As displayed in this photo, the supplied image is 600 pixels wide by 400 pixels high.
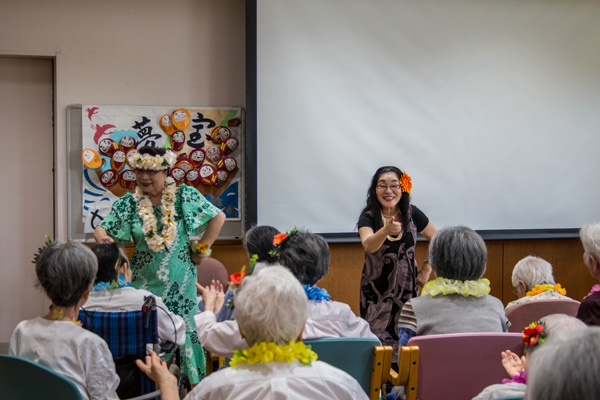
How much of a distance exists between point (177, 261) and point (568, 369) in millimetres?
2507

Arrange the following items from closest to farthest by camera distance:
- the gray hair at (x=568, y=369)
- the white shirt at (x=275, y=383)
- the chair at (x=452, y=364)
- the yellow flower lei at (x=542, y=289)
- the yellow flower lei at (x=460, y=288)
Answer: the gray hair at (x=568, y=369) → the white shirt at (x=275, y=383) → the chair at (x=452, y=364) → the yellow flower lei at (x=460, y=288) → the yellow flower lei at (x=542, y=289)

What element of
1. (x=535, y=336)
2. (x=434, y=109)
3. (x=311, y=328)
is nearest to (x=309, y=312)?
(x=311, y=328)

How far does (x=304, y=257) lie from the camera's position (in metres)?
2.21

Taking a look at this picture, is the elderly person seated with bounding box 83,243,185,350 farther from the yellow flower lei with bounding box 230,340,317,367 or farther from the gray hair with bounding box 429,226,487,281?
the gray hair with bounding box 429,226,487,281

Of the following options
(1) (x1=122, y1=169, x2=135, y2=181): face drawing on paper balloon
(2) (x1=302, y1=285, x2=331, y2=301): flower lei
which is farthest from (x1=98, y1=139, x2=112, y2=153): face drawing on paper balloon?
(2) (x1=302, y1=285, x2=331, y2=301): flower lei

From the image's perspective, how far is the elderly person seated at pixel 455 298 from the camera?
2201 mm

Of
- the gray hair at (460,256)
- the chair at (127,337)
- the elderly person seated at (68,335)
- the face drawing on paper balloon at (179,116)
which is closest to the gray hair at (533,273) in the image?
the gray hair at (460,256)

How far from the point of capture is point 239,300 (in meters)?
1.50

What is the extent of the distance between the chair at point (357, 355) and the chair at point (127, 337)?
67 centimetres

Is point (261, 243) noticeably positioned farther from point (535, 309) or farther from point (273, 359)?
point (535, 309)

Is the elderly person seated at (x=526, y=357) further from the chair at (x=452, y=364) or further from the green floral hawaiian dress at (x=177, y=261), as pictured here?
the green floral hawaiian dress at (x=177, y=261)

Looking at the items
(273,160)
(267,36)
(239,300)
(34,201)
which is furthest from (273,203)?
(239,300)

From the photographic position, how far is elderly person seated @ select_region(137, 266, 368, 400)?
4.72ft

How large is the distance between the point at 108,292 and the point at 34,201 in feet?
8.64
